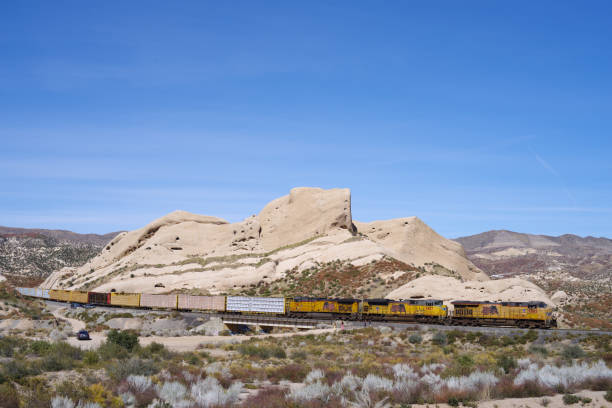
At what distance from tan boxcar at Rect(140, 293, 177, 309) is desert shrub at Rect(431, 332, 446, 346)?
3941 cm

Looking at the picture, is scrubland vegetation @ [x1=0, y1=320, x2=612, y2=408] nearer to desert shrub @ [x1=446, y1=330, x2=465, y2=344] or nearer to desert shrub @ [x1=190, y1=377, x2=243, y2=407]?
desert shrub @ [x1=190, y1=377, x2=243, y2=407]

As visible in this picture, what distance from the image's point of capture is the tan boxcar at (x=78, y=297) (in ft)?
259

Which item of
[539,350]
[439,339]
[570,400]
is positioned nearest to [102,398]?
[570,400]

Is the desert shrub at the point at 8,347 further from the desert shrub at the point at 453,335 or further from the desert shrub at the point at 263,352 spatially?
the desert shrub at the point at 453,335

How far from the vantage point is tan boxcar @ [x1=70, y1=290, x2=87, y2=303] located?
79000mm

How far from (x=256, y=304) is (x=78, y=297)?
34.2 metres

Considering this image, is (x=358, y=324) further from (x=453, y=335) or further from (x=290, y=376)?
(x=290, y=376)

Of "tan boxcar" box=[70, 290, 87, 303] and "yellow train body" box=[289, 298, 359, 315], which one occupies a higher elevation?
"yellow train body" box=[289, 298, 359, 315]

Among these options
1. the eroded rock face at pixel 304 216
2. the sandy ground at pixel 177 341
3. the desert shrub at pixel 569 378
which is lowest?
the sandy ground at pixel 177 341

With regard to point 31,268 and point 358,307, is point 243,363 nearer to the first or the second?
point 358,307

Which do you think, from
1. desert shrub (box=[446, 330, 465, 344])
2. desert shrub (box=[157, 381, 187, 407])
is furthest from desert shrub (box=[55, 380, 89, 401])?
desert shrub (box=[446, 330, 465, 344])

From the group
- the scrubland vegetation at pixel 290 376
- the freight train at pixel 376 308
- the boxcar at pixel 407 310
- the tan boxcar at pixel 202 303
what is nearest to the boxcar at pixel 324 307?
the freight train at pixel 376 308

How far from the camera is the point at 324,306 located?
55.9 m

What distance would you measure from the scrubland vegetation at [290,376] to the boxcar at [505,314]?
857 centimetres
